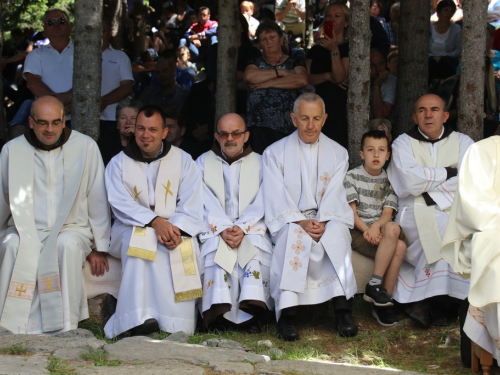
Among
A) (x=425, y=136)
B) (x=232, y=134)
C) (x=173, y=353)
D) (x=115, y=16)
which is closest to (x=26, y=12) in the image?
(x=115, y=16)

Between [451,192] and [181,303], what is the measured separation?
2.55 m

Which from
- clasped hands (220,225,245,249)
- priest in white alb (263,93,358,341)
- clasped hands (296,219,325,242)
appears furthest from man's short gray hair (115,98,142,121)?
clasped hands (296,219,325,242)

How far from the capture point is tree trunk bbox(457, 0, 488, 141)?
28.6 ft

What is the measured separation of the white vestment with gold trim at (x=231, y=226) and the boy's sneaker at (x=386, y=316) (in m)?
0.92

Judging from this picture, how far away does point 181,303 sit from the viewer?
25.4 feet

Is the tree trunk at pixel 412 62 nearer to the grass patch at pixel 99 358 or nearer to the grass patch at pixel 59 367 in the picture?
the grass patch at pixel 99 358

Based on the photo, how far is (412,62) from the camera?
1026cm

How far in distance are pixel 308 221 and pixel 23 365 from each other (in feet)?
9.84

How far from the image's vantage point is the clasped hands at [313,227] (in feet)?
26.0

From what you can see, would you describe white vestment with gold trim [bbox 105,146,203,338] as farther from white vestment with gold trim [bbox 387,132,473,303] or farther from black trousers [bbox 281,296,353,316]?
white vestment with gold trim [bbox 387,132,473,303]

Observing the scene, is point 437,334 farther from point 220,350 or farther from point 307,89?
point 307,89

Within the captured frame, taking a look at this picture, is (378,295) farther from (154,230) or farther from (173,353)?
(173,353)

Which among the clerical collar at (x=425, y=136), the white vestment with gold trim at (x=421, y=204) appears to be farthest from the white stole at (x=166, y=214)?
the clerical collar at (x=425, y=136)

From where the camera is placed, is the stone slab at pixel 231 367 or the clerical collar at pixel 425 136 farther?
the clerical collar at pixel 425 136
